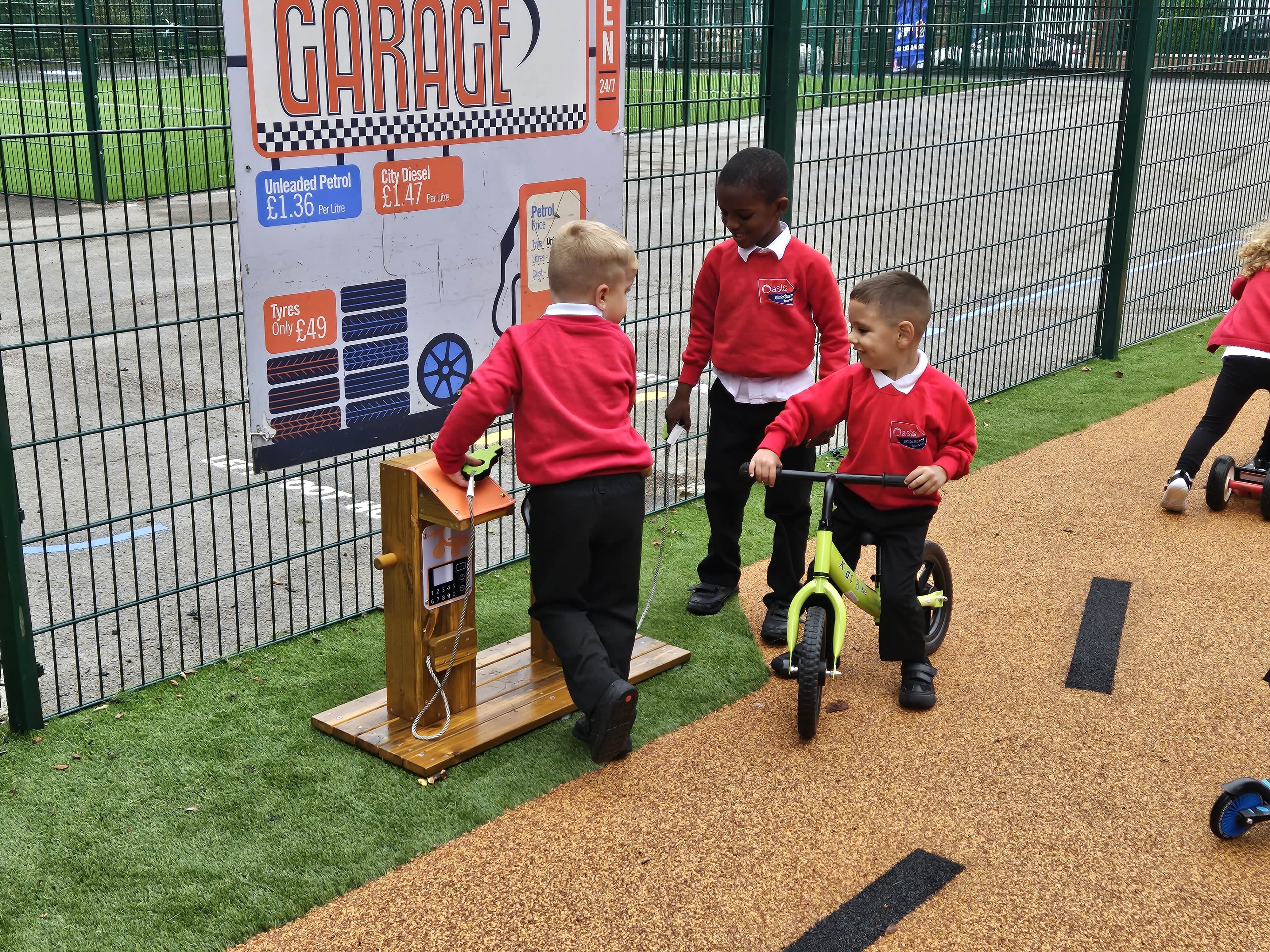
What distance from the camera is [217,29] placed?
12.9ft

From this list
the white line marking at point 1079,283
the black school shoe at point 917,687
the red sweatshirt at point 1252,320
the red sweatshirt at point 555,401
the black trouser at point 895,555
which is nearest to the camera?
the red sweatshirt at point 555,401

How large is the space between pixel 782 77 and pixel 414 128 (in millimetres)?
2503

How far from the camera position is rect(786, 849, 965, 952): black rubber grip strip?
131 inches

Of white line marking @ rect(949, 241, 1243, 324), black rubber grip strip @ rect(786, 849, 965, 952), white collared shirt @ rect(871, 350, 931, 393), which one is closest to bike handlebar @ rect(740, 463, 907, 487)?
white collared shirt @ rect(871, 350, 931, 393)

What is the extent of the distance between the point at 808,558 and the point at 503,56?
2670mm

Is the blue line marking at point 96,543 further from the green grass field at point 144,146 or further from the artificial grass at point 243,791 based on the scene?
the green grass field at point 144,146

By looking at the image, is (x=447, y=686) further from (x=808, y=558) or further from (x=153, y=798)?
(x=808, y=558)

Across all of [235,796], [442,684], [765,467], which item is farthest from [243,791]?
[765,467]

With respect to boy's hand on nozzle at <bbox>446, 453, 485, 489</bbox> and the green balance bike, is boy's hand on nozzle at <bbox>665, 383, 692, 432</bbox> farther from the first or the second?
boy's hand on nozzle at <bbox>446, 453, 485, 489</bbox>

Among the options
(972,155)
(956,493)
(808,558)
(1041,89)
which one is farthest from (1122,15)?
(808,558)

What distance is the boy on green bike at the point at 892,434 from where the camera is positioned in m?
4.28

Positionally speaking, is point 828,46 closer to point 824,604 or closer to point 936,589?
point 936,589

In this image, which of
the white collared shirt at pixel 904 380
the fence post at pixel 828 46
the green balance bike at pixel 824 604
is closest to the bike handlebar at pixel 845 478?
the green balance bike at pixel 824 604

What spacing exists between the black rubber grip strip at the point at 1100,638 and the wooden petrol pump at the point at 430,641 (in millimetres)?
1947
